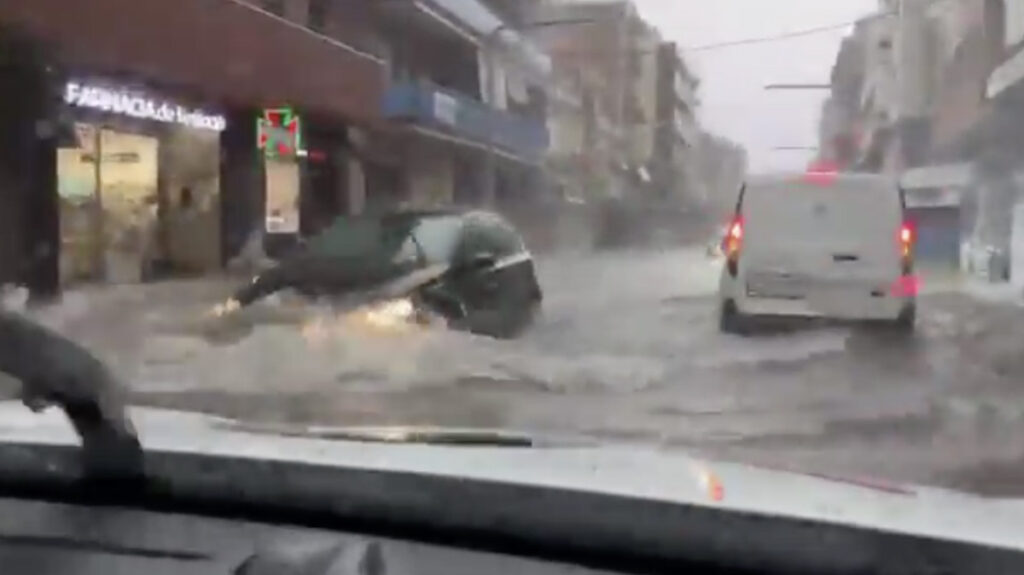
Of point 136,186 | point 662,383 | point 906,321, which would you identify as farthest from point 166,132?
point 662,383

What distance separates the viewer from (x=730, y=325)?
12.8 meters

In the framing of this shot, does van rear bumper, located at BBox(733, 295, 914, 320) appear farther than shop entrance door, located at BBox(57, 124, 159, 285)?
No

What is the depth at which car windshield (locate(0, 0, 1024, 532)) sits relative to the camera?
835 cm

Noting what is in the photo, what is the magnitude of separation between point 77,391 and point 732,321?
35.9 ft

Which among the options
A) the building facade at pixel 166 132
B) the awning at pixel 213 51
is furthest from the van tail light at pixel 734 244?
the awning at pixel 213 51

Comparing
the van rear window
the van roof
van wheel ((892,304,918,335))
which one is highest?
the van roof

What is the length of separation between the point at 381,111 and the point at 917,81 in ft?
29.1

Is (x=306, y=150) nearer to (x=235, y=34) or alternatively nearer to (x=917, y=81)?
(x=235, y=34)

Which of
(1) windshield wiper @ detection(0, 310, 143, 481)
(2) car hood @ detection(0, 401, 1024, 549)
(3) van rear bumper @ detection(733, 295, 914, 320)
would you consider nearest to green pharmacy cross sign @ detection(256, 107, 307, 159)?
(3) van rear bumper @ detection(733, 295, 914, 320)

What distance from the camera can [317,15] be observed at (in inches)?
955

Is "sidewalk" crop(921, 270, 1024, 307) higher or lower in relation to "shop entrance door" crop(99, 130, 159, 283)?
lower

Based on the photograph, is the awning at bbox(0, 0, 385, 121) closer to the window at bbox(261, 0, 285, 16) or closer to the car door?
the window at bbox(261, 0, 285, 16)

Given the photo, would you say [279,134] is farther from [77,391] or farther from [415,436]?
[77,391]

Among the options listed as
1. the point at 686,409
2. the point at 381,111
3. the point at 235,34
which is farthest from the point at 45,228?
the point at 686,409
